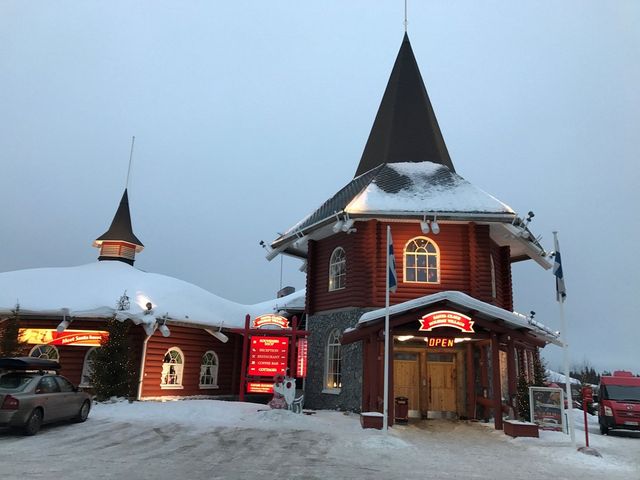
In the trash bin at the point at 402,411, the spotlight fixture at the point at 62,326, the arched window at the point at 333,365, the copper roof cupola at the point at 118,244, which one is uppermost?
the copper roof cupola at the point at 118,244

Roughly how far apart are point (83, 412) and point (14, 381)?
2.53 m

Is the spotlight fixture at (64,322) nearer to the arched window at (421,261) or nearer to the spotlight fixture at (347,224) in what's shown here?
the spotlight fixture at (347,224)

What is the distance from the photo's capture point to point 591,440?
45.4 ft

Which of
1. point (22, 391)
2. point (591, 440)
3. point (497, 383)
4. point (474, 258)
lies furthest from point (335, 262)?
point (22, 391)

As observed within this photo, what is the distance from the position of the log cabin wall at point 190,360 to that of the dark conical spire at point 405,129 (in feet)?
33.6

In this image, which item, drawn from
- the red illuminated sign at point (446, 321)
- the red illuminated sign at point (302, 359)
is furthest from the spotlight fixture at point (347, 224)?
the red illuminated sign at point (302, 359)

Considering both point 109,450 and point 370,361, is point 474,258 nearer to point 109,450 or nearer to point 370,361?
point 370,361

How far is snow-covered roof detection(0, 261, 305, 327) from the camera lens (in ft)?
60.1

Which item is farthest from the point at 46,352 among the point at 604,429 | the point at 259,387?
the point at 604,429

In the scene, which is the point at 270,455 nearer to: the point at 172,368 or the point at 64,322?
the point at 172,368

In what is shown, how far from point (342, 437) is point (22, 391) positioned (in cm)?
760

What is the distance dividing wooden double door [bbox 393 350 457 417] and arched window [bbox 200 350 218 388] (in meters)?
8.56

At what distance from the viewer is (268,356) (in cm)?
1817

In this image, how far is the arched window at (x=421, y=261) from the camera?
1783 centimetres
